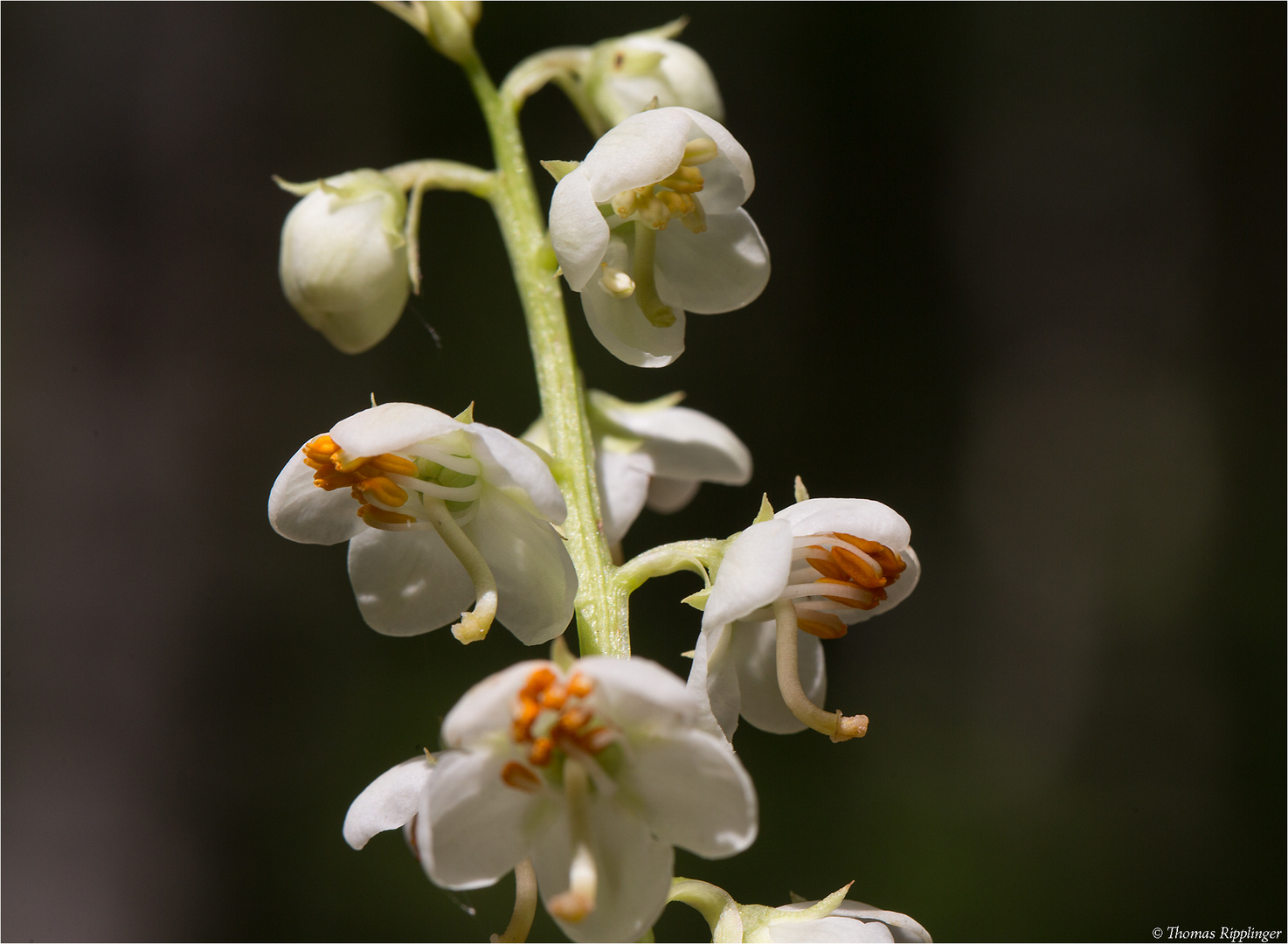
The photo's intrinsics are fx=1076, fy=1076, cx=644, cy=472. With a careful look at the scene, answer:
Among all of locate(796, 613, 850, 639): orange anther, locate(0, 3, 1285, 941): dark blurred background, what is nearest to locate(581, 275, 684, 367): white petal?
locate(796, 613, 850, 639): orange anther

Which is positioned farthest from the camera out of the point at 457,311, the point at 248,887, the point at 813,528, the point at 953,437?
the point at 953,437

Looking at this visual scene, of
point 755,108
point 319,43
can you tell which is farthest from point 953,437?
point 319,43

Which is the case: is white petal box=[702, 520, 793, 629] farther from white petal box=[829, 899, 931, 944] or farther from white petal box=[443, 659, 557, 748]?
white petal box=[829, 899, 931, 944]

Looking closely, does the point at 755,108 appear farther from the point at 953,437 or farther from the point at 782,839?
the point at 782,839

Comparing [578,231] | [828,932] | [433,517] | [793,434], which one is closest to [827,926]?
[828,932]

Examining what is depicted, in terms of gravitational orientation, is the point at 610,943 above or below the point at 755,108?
below

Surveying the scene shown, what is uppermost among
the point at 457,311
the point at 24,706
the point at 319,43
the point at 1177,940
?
the point at 319,43

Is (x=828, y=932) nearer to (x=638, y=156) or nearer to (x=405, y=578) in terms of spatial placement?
(x=405, y=578)
